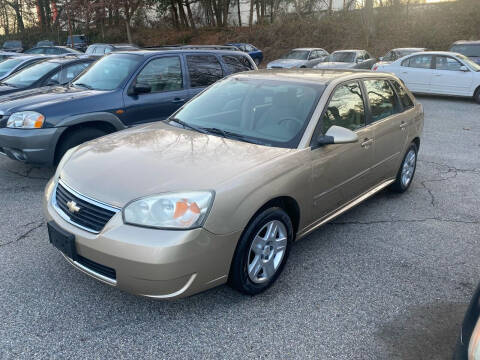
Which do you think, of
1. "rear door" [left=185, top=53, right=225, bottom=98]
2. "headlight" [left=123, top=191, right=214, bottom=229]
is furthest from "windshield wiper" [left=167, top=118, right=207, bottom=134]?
"rear door" [left=185, top=53, right=225, bottom=98]

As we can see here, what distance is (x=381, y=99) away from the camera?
4.56 meters

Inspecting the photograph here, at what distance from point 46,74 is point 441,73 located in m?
11.7

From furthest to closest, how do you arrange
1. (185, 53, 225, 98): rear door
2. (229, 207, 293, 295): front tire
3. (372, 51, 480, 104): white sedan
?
(372, 51, 480, 104): white sedan → (185, 53, 225, 98): rear door → (229, 207, 293, 295): front tire

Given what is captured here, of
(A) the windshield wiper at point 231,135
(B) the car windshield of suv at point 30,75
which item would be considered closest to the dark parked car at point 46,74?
(B) the car windshield of suv at point 30,75

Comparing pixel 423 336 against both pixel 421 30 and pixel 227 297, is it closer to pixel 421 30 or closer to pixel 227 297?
pixel 227 297

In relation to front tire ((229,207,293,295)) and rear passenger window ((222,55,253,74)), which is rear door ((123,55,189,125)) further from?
front tire ((229,207,293,295))

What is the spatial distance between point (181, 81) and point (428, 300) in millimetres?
4495

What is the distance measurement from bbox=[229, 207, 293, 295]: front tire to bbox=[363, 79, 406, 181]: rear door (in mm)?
1648

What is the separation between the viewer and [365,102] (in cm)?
420

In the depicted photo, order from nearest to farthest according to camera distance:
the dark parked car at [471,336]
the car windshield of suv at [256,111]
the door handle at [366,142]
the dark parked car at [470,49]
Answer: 1. the dark parked car at [471,336]
2. the car windshield of suv at [256,111]
3. the door handle at [366,142]
4. the dark parked car at [470,49]

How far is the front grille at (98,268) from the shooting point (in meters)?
2.61

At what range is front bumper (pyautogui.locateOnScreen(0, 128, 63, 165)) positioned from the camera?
4.92 metres

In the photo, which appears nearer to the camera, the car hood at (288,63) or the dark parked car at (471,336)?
the dark parked car at (471,336)

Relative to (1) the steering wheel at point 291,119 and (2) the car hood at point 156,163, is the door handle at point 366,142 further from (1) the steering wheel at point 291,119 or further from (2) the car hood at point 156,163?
(2) the car hood at point 156,163
